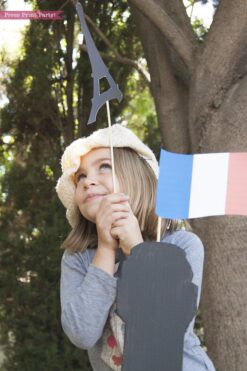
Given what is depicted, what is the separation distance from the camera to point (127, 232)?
1664mm

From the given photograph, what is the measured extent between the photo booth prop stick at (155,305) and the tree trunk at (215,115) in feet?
4.51

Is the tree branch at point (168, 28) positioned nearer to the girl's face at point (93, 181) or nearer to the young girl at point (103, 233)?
the young girl at point (103, 233)

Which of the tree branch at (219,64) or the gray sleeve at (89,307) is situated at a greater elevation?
the tree branch at (219,64)

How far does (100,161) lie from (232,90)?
4.52 ft

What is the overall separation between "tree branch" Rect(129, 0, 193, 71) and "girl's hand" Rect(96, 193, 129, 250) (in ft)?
5.40

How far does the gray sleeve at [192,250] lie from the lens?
5.82 ft

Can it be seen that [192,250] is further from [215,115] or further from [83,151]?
[215,115]

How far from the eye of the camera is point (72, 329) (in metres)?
1.65

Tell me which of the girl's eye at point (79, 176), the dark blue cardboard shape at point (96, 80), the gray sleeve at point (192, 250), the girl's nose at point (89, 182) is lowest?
the gray sleeve at point (192, 250)

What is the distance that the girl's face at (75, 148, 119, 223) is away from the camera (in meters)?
1.84

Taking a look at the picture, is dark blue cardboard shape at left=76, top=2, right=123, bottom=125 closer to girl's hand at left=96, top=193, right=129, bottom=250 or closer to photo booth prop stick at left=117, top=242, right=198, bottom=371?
girl's hand at left=96, top=193, right=129, bottom=250

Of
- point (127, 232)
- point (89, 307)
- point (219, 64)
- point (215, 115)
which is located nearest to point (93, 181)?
point (127, 232)

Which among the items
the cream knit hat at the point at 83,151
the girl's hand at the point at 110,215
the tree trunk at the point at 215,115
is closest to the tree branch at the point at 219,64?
the tree trunk at the point at 215,115

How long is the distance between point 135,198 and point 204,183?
218 millimetres
